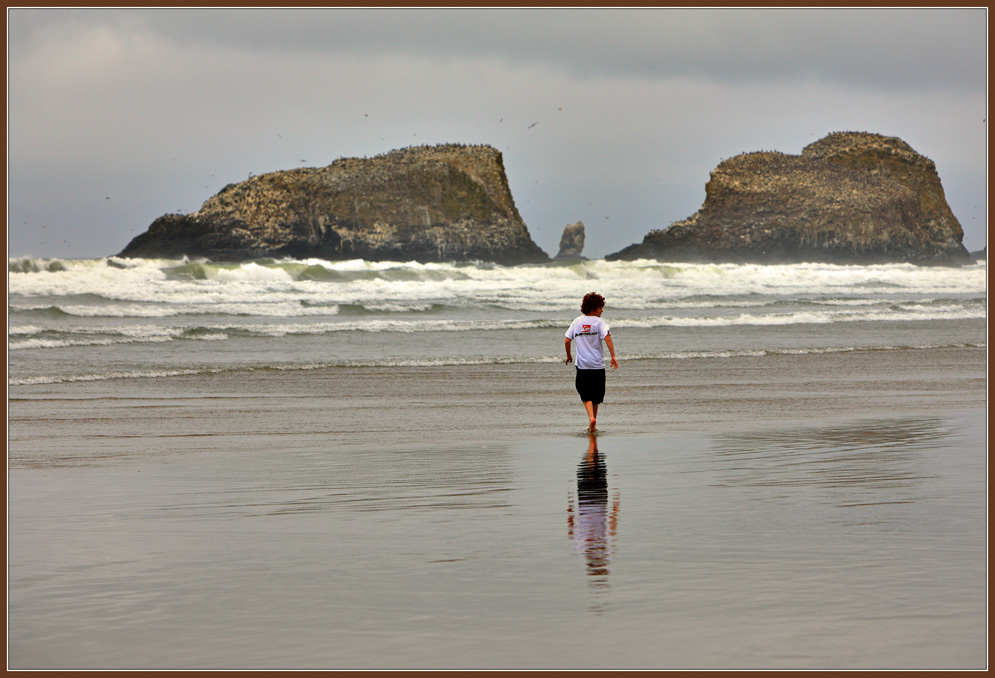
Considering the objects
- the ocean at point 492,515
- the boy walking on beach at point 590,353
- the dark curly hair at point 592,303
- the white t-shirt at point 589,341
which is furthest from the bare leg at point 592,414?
the dark curly hair at point 592,303

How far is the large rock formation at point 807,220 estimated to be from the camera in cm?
10262

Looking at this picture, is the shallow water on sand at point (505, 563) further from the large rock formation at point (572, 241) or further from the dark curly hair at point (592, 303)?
the large rock formation at point (572, 241)

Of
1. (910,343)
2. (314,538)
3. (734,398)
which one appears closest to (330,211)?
(910,343)

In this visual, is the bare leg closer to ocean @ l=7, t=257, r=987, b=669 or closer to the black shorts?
the black shorts

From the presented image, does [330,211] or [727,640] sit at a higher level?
[330,211]

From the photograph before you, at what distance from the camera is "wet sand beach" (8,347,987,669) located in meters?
3.60

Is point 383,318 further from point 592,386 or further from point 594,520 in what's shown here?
point 594,520

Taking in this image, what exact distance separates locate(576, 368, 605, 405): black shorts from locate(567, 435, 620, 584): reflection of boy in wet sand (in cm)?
228

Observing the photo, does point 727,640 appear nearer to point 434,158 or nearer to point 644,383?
point 644,383

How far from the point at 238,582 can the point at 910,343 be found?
1776 cm

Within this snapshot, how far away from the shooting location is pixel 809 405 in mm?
11070

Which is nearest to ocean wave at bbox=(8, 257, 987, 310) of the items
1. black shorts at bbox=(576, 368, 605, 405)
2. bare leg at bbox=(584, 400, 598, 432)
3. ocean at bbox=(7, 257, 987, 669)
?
ocean at bbox=(7, 257, 987, 669)

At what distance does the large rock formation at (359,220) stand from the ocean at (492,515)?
248 feet

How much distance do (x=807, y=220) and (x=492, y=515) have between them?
103m
